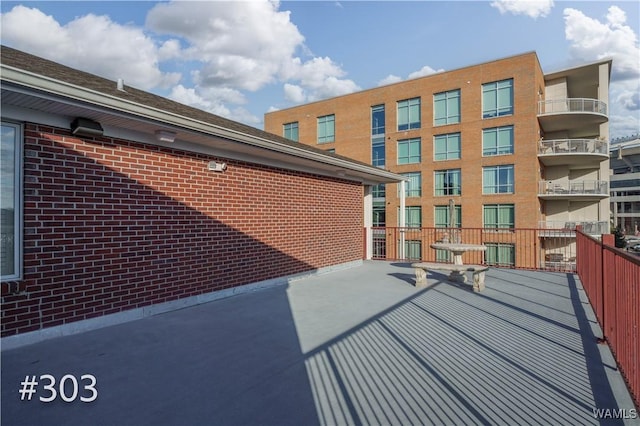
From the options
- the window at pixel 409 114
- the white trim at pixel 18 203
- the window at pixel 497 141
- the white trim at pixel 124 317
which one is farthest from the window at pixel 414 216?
the white trim at pixel 18 203

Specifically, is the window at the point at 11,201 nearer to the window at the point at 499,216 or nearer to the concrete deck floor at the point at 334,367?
the concrete deck floor at the point at 334,367

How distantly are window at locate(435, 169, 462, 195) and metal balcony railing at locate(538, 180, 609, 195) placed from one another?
5609mm

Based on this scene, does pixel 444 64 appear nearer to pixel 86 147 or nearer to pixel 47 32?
pixel 47 32

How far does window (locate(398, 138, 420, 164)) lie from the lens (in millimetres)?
30156

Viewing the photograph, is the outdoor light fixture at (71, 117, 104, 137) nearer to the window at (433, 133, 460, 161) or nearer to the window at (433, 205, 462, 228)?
the window at (433, 205, 462, 228)

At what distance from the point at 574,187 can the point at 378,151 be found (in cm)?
1583

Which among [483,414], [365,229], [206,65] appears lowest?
[483,414]

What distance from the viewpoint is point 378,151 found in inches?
1276

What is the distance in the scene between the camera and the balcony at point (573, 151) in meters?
25.1

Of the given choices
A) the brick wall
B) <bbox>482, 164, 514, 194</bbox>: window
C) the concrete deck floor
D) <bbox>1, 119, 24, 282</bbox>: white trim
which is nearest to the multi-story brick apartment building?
<bbox>482, 164, 514, 194</bbox>: window

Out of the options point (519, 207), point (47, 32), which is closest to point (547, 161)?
point (519, 207)

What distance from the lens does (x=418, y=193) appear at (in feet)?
98.0

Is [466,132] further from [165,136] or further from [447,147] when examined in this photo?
[165,136]

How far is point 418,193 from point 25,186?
92.8 feet
